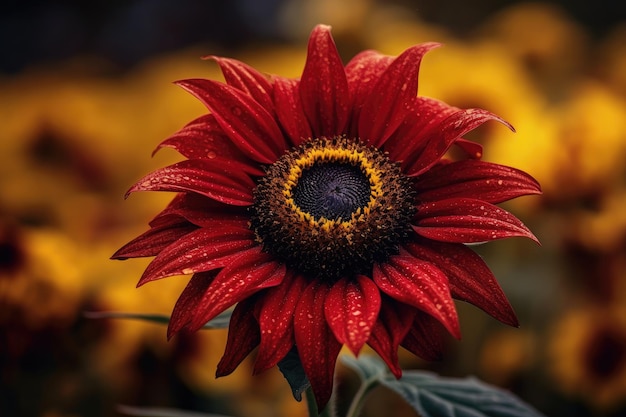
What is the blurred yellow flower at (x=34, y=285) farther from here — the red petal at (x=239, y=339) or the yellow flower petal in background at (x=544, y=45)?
the yellow flower petal in background at (x=544, y=45)

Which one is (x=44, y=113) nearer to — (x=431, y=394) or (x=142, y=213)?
(x=142, y=213)

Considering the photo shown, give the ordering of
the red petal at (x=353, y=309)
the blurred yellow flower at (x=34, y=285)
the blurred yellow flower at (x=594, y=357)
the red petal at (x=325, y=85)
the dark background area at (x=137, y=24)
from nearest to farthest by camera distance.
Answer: the red petal at (x=353, y=309) → the red petal at (x=325, y=85) → the blurred yellow flower at (x=34, y=285) → the blurred yellow flower at (x=594, y=357) → the dark background area at (x=137, y=24)

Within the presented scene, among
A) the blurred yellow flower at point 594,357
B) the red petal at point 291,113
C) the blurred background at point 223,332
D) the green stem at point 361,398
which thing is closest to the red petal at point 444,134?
the red petal at point 291,113

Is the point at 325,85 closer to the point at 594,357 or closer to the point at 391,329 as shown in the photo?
the point at 391,329

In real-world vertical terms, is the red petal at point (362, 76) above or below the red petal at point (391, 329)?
above

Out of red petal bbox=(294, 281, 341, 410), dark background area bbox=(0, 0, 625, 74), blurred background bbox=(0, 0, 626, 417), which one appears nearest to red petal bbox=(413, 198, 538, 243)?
red petal bbox=(294, 281, 341, 410)
